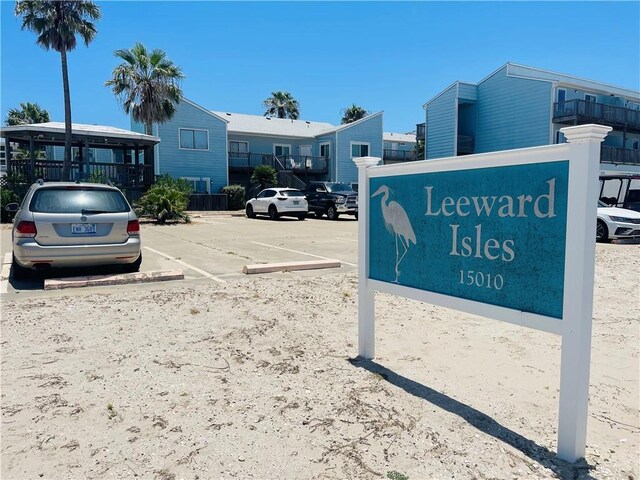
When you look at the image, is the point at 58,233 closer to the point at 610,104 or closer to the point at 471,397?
the point at 471,397

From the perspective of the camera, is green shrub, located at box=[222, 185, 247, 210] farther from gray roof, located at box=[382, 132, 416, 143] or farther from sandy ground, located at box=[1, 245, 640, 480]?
sandy ground, located at box=[1, 245, 640, 480]

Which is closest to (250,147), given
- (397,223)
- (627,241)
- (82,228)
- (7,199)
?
(7,199)

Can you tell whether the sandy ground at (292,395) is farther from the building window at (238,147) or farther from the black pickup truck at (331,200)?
the building window at (238,147)

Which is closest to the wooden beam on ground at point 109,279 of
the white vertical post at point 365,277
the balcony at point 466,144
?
the white vertical post at point 365,277

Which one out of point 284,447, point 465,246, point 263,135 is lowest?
point 284,447

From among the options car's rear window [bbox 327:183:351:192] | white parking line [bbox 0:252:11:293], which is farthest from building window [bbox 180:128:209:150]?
white parking line [bbox 0:252:11:293]

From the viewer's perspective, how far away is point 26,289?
7.30 meters

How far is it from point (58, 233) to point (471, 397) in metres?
6.62

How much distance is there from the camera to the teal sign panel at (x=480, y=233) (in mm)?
2967

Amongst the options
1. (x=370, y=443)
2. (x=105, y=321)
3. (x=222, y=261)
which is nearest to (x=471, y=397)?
(x=370, y=443)

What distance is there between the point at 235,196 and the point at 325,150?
977 centimetres

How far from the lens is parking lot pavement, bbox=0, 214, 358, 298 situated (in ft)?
28.1

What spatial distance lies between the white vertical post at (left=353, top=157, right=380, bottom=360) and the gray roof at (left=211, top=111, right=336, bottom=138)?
33.3 metres

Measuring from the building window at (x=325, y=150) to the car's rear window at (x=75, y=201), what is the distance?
104ft
